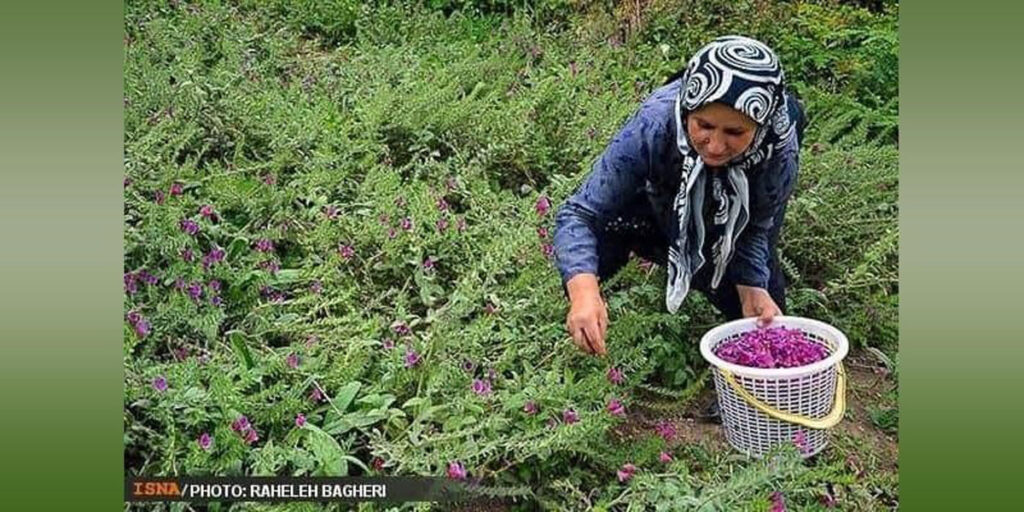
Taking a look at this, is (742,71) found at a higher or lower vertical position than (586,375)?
higher

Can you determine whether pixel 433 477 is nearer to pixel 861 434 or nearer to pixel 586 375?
pixel 586 375

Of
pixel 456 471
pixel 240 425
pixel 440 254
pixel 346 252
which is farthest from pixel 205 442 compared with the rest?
pixel 440 254

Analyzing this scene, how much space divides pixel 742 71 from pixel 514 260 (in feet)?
2.65

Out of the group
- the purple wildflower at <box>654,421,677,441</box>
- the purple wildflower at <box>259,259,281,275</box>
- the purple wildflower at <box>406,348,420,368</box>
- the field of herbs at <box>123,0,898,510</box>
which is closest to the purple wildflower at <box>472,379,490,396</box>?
the field of herbs at <box>123,0,898,510</box>

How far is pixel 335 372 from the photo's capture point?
2.04 m

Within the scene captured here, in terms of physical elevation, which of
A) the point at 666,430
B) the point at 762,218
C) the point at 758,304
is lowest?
the point at 666,430

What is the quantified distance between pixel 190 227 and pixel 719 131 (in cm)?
113

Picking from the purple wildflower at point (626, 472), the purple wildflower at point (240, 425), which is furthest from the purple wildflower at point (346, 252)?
the purple wildflower at point (626, 472)

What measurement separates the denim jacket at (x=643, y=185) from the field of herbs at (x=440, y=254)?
9.4 inches

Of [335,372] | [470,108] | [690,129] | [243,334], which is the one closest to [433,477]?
[335,372]

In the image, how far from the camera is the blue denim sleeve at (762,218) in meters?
1.99

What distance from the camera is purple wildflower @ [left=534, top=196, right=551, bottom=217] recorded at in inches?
101

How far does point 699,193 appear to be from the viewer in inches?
77.7

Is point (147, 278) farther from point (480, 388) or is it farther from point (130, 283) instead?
point (480, 388)
